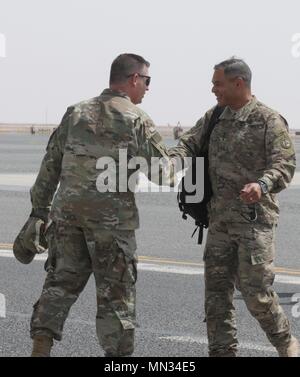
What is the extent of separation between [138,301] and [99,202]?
3597mm

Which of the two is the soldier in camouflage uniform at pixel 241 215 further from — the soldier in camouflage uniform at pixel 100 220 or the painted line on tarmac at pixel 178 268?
the painted line on tarmac at pixel 178 268

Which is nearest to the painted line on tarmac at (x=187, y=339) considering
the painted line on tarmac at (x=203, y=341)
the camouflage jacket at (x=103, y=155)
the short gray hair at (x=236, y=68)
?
the painted line on tarmac at (x=203, y=341)

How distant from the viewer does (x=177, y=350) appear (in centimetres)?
780

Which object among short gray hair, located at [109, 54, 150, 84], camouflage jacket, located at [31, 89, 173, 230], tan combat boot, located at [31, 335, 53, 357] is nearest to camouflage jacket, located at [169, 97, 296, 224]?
camouflage jacket, located at [31, 89, 173, 230]

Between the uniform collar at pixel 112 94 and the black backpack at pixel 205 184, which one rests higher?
the uniform collar at pixel 112 94

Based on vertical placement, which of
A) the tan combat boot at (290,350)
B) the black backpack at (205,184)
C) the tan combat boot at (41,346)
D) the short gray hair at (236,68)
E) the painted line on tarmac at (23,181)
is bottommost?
the painted line on tarmac at (23,181)

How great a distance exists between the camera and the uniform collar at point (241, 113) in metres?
6.93

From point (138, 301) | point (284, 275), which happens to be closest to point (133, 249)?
point (138, 301)

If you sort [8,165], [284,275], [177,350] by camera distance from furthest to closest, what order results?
[8,165], [284,275], [177,350]

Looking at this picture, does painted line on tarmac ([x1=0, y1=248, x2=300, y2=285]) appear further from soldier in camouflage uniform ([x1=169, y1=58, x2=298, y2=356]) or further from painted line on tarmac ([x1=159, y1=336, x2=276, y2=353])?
soldier in camouflage uniform ([x1=169, y1=58, x2=298, y2=356])

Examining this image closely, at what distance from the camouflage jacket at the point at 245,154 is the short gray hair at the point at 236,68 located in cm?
18

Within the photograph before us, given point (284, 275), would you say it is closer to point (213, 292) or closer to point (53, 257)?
point (213, 292)

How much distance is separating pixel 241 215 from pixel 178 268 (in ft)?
16.3

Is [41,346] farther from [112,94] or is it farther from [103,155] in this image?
[112,94]
